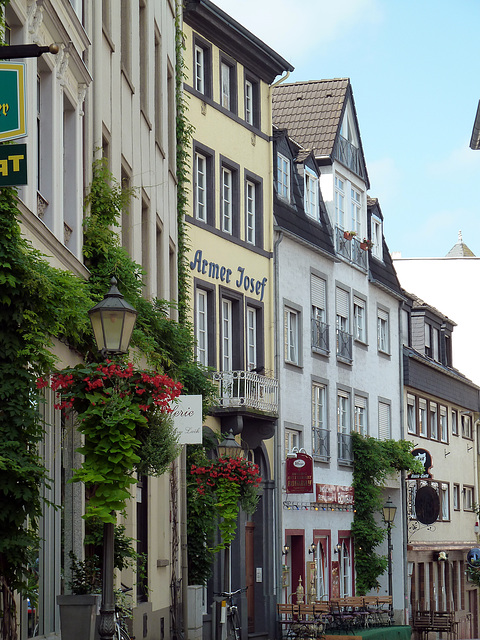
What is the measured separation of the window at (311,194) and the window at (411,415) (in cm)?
1073

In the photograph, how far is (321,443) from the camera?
34.8 meters

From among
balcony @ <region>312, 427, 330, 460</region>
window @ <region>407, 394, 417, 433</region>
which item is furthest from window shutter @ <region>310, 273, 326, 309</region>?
window @ <region>407, 394, 417, 433</region>

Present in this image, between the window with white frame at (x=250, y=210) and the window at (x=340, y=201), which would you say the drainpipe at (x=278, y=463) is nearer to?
the window with white frame at (x=250, y=210)

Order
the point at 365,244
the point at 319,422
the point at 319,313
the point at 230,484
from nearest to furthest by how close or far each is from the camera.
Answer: the point at 230,484, the point at 319,422, the point at 319,313, the point at 365,244

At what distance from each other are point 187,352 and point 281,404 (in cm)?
1095

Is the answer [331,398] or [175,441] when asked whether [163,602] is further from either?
[331,398]

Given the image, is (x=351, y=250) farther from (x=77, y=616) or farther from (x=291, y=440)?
(x=77, y=616)

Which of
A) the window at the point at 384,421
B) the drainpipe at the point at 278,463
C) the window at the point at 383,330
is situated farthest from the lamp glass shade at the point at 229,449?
the window at the point at 383,330

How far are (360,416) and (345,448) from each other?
7.67 feet

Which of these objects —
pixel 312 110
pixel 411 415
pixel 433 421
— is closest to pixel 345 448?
pixel 411 415

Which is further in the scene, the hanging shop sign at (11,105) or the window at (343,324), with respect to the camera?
the window at (343,324)

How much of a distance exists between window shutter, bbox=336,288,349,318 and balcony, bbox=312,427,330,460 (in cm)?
395

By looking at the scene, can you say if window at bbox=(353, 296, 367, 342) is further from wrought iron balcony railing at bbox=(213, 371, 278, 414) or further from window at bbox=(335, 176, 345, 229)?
wrought iron balcony railing at bbox=(213, 371, 278, 414)

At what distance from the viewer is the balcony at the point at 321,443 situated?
34.2 meters
